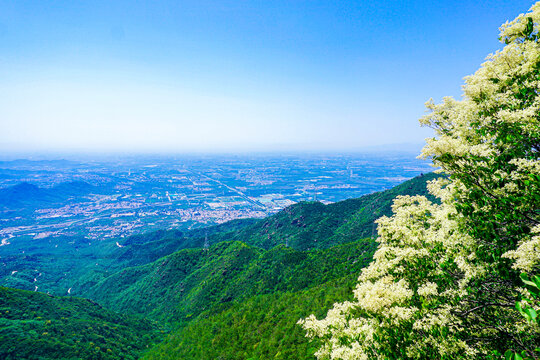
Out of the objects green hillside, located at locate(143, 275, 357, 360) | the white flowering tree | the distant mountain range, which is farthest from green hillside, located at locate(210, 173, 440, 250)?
the white flowering tree

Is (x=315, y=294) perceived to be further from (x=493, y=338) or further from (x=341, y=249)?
(x=493, y=338)

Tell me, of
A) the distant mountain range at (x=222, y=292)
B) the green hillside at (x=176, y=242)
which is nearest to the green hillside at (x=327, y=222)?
the green hillside at (x=176, y=242)

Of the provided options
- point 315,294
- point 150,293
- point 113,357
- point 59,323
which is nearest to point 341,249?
point 315,294

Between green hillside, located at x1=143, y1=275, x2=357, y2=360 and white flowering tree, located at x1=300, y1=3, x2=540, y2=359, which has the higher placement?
white flowering tree, located at x1=300, y1=3, x2=540, y2=359

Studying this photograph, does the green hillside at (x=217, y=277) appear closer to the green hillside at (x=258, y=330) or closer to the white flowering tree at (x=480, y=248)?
the green hillside at (x=258, y=330)

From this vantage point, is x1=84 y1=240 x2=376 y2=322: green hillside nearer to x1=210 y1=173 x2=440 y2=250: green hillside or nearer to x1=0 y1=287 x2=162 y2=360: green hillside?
x1=0 y1=287 x2=162 y2=360: green hillside

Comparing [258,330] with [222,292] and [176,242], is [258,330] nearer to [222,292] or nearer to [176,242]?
[222,292]

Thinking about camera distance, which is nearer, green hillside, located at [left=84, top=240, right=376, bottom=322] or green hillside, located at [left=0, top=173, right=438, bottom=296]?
green hillside, located at [left=84, top=240, right=376, bottom=322]
